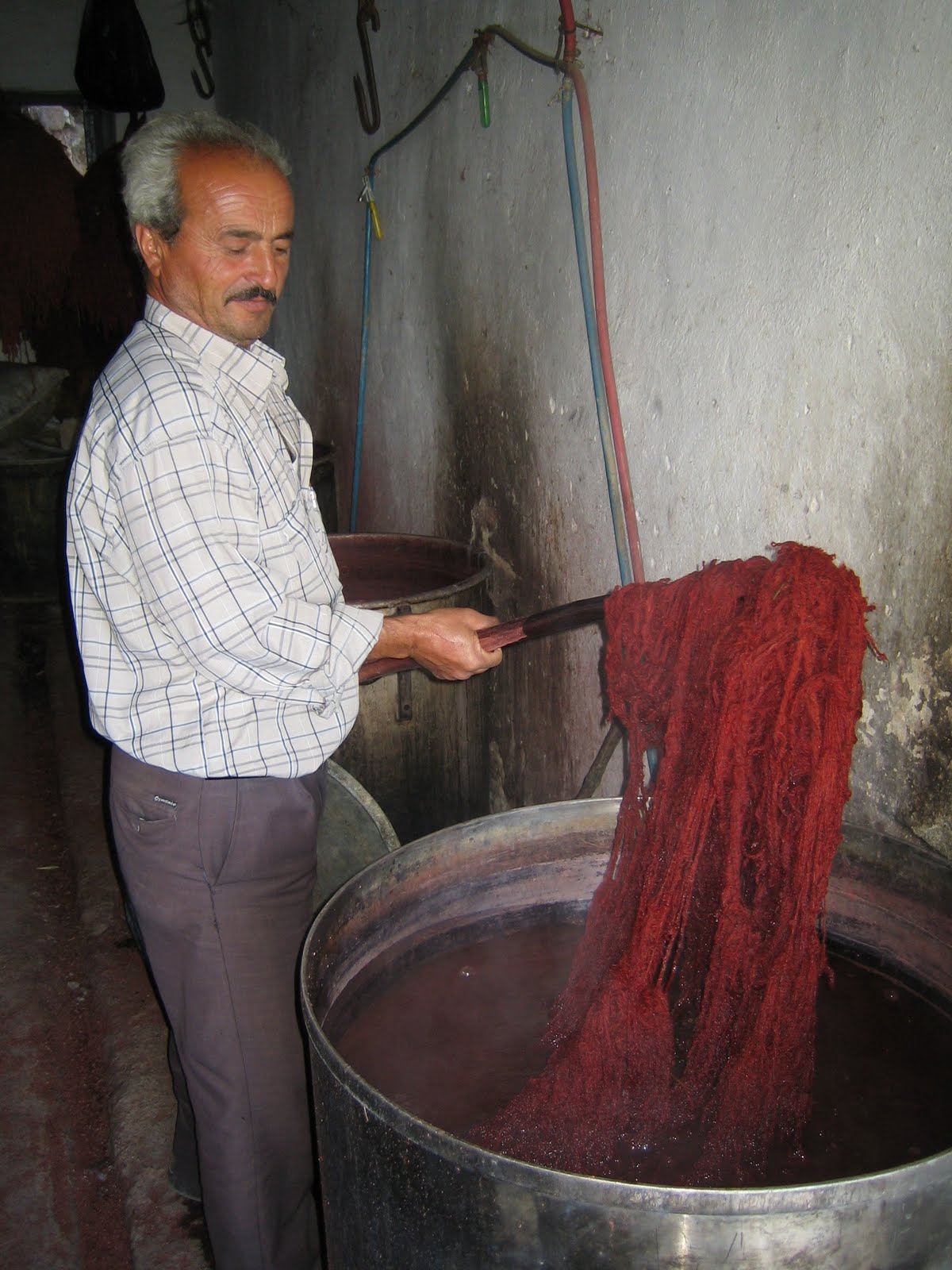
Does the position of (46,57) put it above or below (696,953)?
above

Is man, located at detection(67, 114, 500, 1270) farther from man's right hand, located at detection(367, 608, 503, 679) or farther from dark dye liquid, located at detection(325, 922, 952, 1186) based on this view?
dark dye liquid, located at detection(325, 922, 952, 1186)

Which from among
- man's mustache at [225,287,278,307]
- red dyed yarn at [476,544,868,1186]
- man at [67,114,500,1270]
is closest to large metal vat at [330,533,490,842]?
man at [67,114,500,1270]

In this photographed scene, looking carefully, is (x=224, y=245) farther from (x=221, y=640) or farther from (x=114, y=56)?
(x=114, y=56)

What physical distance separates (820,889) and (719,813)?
6.6 inches

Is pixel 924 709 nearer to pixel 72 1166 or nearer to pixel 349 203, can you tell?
pixel 72 1166

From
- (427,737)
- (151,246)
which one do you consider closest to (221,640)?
(151,246)

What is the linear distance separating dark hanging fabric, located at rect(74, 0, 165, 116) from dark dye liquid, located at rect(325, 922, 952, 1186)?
5.64 metres

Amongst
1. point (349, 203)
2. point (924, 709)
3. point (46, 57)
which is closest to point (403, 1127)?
point (924, 709)

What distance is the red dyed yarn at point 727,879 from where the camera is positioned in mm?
1381

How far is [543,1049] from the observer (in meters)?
1.66

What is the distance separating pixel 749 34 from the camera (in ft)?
5.65

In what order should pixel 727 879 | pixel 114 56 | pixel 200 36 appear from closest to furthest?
pixel 727 879, pixel 114 56, pixel 200 36

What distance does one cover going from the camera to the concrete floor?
93.4 inches

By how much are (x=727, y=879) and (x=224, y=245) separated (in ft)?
4.22
